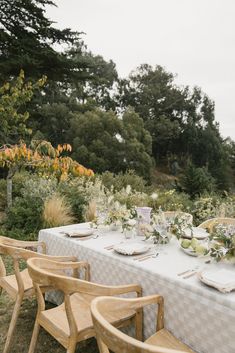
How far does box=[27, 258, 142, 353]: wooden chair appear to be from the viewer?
1.78m

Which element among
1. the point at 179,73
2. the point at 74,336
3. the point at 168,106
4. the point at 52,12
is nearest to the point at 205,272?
the point at 74,336

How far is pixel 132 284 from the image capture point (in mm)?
Answer: 2072

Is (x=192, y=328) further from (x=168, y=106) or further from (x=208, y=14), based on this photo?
(x=168, y=106)

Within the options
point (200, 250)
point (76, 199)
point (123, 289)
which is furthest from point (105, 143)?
point (123, 289)

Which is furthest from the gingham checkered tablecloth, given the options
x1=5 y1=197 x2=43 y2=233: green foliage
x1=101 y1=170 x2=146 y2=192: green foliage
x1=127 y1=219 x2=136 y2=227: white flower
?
x1=101 y1=170 x2=146 y2=192: green foliage

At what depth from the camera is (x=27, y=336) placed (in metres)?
2.71

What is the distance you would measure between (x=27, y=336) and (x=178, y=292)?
1.61m

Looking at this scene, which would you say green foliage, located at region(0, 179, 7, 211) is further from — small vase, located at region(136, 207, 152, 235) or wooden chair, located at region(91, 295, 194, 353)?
wooden chair, located at region(91, 295, 194, 353)

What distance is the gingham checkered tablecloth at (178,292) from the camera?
5.39 ft

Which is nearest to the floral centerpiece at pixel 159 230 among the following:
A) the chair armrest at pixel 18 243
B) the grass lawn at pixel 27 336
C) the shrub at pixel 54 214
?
the grass lawn at pixel 27 336

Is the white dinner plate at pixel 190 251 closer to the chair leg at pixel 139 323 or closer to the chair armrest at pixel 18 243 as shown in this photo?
the chair leg at pixel 139 323

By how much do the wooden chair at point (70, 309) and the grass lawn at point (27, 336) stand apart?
402 mm

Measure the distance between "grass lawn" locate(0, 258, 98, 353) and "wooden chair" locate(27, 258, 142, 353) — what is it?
0.40 meters

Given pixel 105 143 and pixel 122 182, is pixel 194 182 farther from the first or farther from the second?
pixel 105 143
